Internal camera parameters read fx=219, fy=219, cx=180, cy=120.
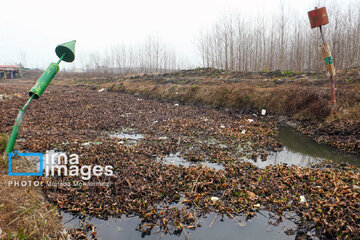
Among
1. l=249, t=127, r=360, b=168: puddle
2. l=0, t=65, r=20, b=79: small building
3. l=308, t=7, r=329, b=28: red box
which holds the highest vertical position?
l=0, t=65, r=20, b=79: small building

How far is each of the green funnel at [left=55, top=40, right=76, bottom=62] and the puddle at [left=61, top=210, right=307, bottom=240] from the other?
229cm

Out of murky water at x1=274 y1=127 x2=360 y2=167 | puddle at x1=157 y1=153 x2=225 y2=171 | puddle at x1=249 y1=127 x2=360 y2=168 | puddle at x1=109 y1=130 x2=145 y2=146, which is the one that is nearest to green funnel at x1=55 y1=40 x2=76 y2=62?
puddle at x1=157 y1=153 x2=225 y2=171

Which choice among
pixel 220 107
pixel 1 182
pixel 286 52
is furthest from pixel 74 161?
pixel 286 52

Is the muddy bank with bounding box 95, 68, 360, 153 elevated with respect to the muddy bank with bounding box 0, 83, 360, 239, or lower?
elevated

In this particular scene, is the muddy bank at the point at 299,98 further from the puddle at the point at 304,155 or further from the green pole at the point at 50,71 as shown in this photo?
the green pole at the point at 50,71

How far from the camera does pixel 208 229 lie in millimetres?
3098

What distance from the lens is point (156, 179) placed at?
13.9 feet

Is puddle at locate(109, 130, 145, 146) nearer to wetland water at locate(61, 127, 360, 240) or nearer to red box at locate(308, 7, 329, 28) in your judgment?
wetland water at locate(61, 127, 360, 240)

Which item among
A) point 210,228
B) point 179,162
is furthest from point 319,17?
point 210,228

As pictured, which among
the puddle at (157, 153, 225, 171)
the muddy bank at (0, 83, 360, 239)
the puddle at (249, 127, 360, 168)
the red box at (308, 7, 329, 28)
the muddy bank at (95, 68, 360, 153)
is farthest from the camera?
the muddy bank at (95, 68, 360, 153)

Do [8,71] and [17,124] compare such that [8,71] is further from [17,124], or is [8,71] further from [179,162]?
[17,124]

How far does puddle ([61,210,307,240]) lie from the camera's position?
2.97 meters

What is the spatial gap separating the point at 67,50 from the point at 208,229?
2947 millimetres

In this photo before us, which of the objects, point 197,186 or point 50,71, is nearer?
point 50,71
